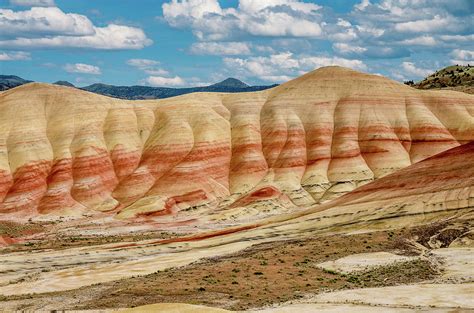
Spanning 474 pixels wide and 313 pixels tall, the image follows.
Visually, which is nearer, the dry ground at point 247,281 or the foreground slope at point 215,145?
the dry ground at point 247,281

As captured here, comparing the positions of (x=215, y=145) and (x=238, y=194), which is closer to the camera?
(x=238, y=194)

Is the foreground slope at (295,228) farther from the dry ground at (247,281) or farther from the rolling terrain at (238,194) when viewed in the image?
the dry ground at (247,281)

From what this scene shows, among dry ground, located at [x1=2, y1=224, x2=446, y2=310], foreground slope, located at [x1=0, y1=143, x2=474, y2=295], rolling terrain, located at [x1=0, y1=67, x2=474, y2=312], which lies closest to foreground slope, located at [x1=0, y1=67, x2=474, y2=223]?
rolling terrain, located at [x1=0, y1=67, x2=474, y2=312]

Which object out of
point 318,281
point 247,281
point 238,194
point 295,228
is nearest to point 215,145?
point 238,194

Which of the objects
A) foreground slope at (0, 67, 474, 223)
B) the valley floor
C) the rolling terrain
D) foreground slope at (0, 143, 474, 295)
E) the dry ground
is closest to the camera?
the valley floor

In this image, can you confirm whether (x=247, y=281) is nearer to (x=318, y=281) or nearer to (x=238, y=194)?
(x=318, y=281)

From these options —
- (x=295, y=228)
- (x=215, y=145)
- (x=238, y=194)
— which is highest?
(x=215, y=145)

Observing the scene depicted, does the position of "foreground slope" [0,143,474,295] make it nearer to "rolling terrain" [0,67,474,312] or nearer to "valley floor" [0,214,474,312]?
"rolling terrain" [0,67,474,312]

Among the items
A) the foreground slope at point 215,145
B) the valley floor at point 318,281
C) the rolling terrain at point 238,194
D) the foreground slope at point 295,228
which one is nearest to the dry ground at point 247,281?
the valley floor at point 318,281

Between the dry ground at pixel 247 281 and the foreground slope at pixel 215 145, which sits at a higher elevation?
the foreground slope at pixel 215 145
